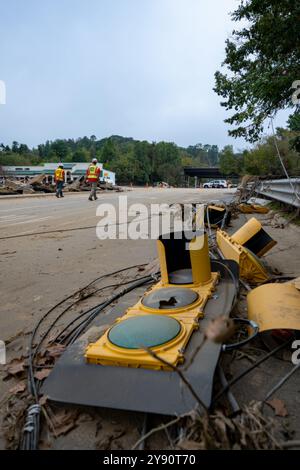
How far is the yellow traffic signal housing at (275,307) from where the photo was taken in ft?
6.97

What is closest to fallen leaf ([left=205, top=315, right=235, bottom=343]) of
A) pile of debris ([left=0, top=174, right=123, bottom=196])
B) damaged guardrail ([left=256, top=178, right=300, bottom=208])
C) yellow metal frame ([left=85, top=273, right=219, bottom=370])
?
yellow metal frame ([left=85, top=273, right=219, bottom=370])

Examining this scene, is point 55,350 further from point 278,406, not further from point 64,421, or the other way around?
point 278,406

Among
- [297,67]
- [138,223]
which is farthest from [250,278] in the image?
[138,223]

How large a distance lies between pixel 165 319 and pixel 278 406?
2.56 feet

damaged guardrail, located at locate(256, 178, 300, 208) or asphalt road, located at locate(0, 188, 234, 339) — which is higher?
damaged guardrail, located at locate(256, 178, 300, 208)

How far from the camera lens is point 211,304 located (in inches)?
99.4

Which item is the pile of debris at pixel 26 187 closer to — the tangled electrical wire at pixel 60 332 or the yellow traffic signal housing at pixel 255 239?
the tangled electrical wire at pixel 60 332

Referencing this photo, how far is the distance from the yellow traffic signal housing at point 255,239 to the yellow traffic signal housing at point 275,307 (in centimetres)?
150

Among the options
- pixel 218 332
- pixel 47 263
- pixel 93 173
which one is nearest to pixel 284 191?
pixel 47 263

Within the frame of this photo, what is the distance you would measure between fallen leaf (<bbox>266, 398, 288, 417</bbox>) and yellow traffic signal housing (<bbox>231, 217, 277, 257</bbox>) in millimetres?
2584

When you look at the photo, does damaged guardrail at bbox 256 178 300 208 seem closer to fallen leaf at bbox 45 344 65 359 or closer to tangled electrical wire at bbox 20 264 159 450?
tangled electrical wire at bbox 20 264 159 450

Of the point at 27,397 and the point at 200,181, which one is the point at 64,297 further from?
the point at 200,181

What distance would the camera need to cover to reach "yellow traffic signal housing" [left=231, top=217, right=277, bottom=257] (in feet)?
13.7

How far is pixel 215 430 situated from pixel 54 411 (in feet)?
2.91
